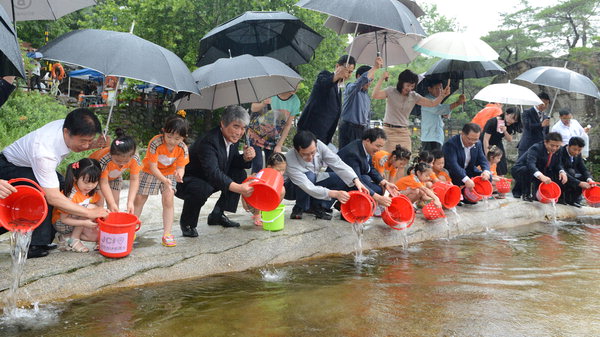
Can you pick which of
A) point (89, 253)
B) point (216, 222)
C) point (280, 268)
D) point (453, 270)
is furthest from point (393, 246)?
point (89, 253)

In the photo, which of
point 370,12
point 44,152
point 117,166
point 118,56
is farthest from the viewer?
point 370,12

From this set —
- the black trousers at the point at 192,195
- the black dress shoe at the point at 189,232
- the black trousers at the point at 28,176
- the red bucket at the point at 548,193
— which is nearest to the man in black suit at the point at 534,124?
the red bucket at the point at 548,193

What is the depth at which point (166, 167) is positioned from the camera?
440cm

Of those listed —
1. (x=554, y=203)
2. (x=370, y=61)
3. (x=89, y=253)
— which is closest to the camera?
(x=89, y=253)

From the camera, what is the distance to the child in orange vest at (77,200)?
3803 millimetres

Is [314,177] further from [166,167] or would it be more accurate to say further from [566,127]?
[566,127]

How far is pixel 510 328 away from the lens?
310 centimetres

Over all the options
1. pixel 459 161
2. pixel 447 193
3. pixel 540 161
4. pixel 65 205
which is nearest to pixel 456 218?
pixel 447 193

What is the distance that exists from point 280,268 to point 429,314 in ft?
5.14

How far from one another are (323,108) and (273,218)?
1.66 m

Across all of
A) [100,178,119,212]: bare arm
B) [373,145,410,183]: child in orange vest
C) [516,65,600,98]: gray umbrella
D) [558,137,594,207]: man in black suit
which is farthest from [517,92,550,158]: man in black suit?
[100,178,119,212]: bare arm

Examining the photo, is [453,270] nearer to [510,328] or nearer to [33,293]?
[510,328]

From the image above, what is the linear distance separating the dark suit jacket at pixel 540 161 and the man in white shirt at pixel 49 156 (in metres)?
6.49

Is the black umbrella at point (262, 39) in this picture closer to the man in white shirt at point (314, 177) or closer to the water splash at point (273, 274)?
the man in white shirt at point (314, 177)
